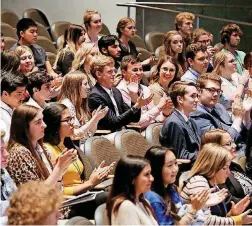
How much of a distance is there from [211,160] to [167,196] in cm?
41

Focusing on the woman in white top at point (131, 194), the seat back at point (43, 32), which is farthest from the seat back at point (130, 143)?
the seat back at point (43, 32)

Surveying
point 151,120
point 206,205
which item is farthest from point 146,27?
point 206,205

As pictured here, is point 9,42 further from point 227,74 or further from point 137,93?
point 227,74

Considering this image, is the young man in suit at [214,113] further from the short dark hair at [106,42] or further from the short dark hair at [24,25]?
the short dark hair at [24,25]

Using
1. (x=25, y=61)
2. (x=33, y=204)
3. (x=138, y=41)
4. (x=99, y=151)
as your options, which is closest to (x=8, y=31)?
(x=138, y=41)

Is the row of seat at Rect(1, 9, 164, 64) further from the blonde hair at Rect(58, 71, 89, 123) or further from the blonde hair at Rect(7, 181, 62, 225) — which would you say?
the blonde hair at Rect(7, 181, 62, 225)

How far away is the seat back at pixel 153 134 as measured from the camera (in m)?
5.08

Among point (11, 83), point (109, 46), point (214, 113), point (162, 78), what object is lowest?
point (214, 113)

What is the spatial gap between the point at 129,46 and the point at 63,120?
309cm

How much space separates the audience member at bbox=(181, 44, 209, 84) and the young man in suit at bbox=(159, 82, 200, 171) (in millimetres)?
1062

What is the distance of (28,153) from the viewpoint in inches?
148

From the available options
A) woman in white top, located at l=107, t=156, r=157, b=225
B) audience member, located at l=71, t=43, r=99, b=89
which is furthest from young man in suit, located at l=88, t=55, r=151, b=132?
woman in white top, located at l=107, t=156, r=157, b=225

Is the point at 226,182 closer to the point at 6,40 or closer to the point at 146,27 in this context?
the point at 6,40

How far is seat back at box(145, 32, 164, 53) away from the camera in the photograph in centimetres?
805
